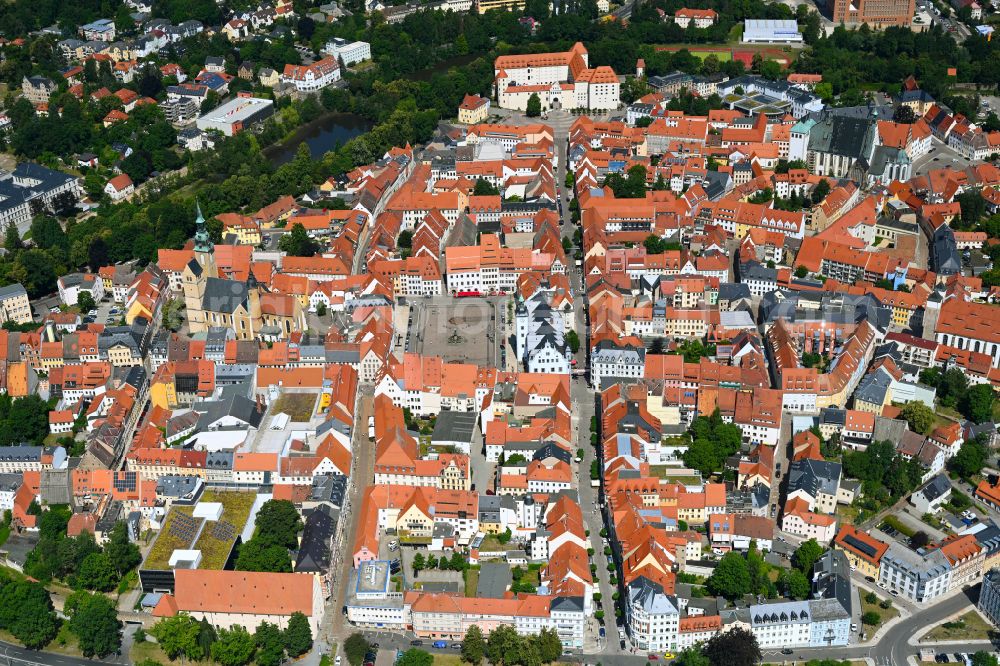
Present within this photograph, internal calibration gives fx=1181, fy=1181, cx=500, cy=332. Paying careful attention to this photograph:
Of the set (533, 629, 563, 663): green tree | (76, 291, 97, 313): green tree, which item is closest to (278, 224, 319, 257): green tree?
(76, 291, 97, 313): green tree

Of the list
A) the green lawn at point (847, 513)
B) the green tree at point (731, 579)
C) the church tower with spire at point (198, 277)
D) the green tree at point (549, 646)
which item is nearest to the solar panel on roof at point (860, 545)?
the green lawn at point (847, 513)

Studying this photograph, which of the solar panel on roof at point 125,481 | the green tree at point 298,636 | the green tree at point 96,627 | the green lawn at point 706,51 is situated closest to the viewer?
the green tree at point 298,636

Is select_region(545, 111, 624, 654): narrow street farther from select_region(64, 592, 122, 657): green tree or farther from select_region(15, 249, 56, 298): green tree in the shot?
select_region(15, 249, 56, 298): green tree

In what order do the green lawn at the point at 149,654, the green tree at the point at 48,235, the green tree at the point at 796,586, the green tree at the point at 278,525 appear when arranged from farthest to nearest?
the green tree at the point at 48,235 → the green tree at the point at 278,525 → the green tree at the point at 796,586 → the green lawn at the point at 149,654

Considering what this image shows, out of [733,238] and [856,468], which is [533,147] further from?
[856,468]

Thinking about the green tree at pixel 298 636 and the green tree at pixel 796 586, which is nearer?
the green tree at pixel 298 636

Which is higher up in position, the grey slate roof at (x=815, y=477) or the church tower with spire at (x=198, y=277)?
the church tower with spire at (x=198, y=277)

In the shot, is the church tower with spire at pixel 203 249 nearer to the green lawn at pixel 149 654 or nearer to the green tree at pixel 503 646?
the green lawn at pixel 149 654

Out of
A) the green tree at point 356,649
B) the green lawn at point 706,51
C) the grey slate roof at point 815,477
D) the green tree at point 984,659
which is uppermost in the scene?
the green lawn at point 706,51

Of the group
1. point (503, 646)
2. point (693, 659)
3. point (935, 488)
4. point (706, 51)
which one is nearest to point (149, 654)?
point (503, 646)
